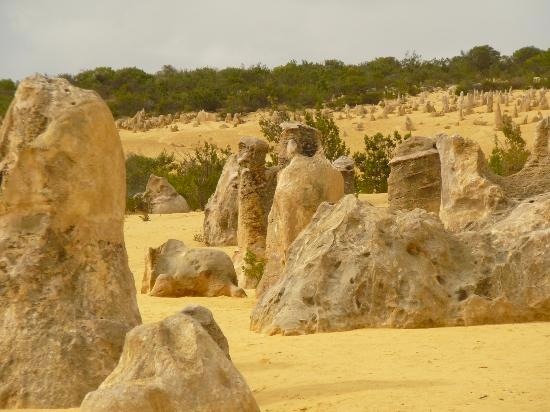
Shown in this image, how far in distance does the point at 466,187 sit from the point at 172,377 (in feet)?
20.3

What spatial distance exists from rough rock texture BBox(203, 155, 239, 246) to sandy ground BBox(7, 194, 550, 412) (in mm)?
7135

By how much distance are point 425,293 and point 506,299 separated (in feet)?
2.05

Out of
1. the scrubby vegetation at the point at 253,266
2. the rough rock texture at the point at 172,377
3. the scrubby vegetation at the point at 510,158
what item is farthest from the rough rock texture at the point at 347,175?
the rough rock texture at the point at 172,377

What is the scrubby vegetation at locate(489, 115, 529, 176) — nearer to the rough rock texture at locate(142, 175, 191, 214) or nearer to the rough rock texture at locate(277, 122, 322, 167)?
the rough rock texture at locate(142, 175, 191, 214)

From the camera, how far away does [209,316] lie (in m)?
5.96

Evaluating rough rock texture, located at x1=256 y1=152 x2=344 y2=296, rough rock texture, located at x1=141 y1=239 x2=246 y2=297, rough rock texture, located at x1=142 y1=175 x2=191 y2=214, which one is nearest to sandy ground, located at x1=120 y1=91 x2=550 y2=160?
rough rock texture, located at x1=142 y1=175 x2=191 y2=214

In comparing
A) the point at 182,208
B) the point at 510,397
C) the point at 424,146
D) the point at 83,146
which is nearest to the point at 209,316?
the point at 83,146

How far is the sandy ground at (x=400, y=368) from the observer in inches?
206

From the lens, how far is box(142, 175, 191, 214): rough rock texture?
72.3 feet

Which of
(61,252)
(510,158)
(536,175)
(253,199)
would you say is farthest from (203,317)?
(510,158)

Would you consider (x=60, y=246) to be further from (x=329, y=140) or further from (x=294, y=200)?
(x=329, y=140)

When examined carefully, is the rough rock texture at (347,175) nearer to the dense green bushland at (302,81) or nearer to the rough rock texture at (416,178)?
the rough rock texture at (416,178)

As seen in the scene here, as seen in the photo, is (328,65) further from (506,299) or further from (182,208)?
(506,299)

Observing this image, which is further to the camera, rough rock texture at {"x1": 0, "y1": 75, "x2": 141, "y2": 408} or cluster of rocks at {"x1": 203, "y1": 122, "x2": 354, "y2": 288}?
cluster of rocks at {"x1": 203, "y1": 122, "x2": 354, "y2": 288}
